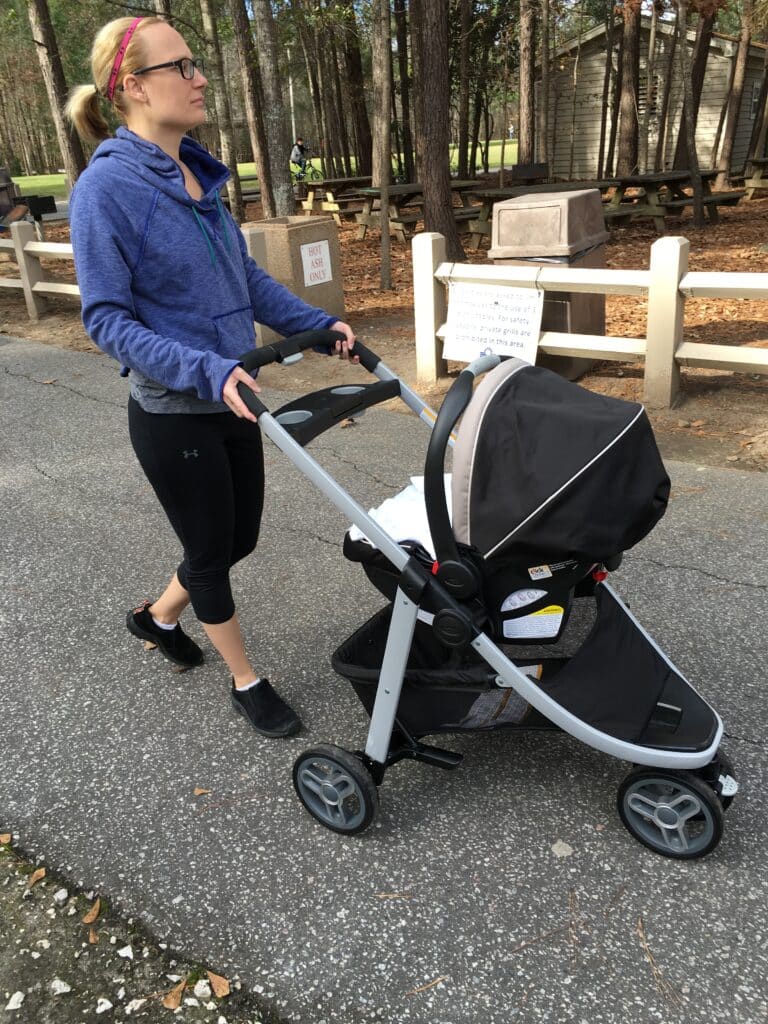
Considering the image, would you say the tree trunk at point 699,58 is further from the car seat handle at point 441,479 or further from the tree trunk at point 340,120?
the car seat handle at point 441,479

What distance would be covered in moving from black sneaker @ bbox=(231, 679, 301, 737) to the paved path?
6cm

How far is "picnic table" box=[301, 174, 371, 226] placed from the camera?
17.0 meters

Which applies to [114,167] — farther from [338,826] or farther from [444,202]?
[444,202]

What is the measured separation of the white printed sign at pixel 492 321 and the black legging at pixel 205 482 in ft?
11.2

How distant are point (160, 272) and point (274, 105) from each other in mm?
9135

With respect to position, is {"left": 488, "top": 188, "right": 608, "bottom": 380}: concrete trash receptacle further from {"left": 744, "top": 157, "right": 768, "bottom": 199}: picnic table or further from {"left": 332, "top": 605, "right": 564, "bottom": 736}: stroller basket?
{"left": 744, "top": 157, "right": 768, "bottom": 199}: picnic table

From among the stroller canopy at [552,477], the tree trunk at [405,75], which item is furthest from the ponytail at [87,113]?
the tree trunk at [405,75]

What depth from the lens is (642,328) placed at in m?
7.81

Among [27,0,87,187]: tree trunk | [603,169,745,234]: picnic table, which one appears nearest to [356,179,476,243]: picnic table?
[603,169,745,234]: picnic table

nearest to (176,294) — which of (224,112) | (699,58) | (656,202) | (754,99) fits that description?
(656,202)

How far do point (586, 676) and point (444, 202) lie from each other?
8972 millimetres

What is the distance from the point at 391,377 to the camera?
2.60 m

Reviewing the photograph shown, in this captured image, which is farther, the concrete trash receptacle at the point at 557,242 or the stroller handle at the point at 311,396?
the concrete trash receptacle at the point at 557,242

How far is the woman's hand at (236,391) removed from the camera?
2.11 metres
